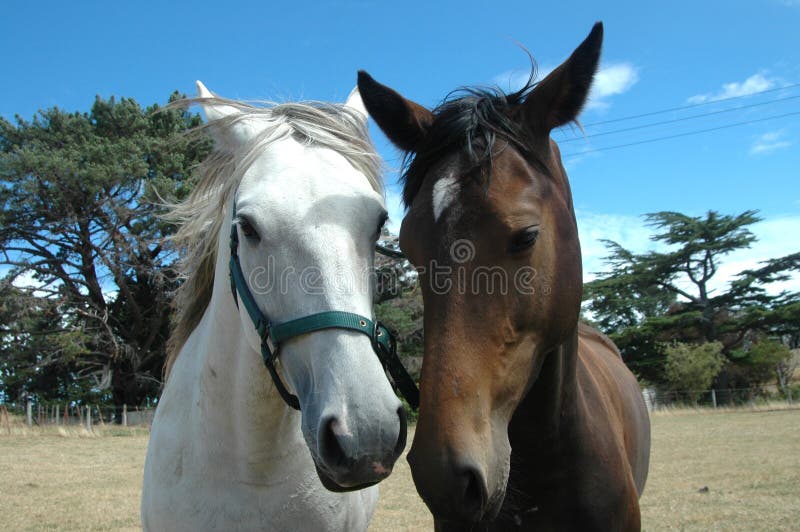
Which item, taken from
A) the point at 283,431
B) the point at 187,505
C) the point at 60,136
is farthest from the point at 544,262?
the point at 60,136

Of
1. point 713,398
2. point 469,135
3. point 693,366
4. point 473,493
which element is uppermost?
point 469,135

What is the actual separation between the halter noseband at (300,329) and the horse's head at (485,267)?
0.22 meters

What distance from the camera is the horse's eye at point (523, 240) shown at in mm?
1730

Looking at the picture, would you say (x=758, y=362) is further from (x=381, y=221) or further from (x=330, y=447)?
(x=330, y=447)

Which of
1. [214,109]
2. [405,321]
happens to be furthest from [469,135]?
[405,321]

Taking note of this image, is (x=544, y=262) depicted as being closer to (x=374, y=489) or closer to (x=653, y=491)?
(x=374, y=489)

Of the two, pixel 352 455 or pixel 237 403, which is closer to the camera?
pixel 352 455

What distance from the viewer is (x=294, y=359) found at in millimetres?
1785

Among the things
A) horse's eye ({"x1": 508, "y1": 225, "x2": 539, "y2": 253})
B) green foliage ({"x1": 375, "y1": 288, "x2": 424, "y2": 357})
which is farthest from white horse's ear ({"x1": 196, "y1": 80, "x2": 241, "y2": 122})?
green foliage ({"x1": 375, "y1": 288, "x2": 424, "y2": 357})

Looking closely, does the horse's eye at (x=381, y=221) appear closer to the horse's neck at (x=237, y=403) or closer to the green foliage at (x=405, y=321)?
the horse's neck at (x=237, y=403)

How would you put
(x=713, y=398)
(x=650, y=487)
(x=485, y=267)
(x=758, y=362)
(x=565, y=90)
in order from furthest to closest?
(x=758, y=362)
(x=713, y=398)
(x=650, y=487)
(x=565, y=90)
(x=485, y=267)

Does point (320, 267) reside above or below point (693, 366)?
above

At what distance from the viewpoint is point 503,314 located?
1696 millimetres

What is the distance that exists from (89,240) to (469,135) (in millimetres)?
27687
